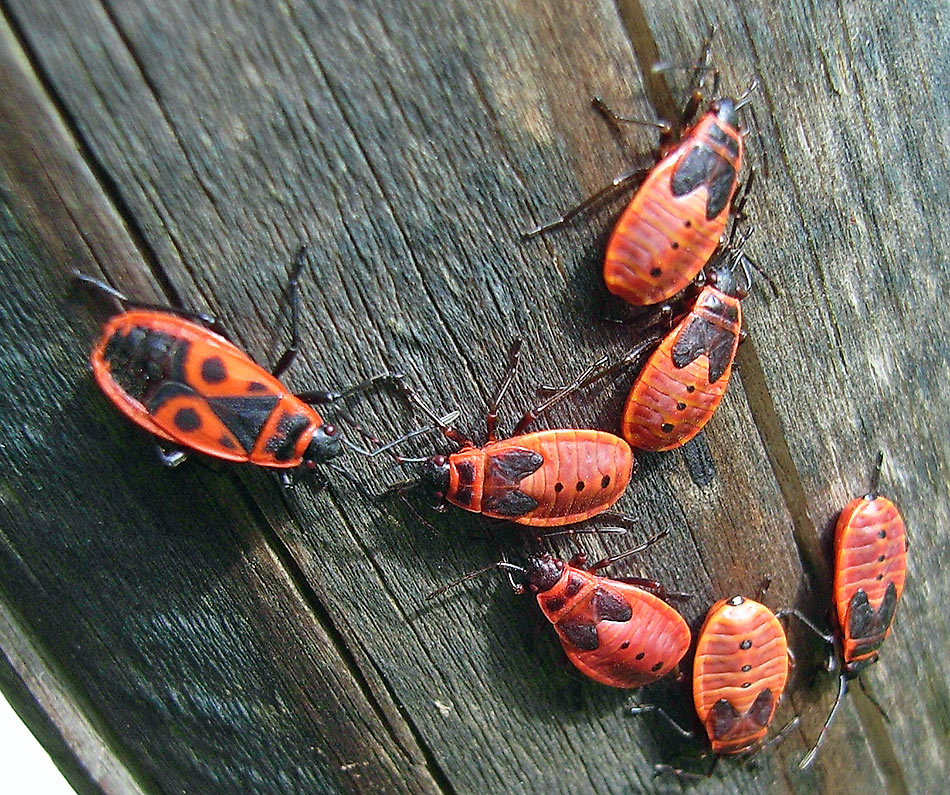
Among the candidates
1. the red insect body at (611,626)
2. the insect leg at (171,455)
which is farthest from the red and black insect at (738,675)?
the insect leg at (171,455)

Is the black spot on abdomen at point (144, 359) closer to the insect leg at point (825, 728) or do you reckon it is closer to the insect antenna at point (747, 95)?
the insect antenna at point (747, 95)

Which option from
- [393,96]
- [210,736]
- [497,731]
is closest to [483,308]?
[393,96]

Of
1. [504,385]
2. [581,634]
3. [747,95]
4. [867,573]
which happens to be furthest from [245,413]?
[867,573]

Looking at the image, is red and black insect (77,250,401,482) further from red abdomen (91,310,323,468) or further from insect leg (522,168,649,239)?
insect leg (522,168,649,239)

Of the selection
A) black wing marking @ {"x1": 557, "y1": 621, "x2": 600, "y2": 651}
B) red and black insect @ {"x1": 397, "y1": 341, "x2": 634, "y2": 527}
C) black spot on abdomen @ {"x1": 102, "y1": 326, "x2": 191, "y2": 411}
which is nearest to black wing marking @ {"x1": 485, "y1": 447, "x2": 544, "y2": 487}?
red and black insect @ {"x1": 397, "y1": 341, "x2": 634, "y2": 527}

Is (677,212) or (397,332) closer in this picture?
(397,332)

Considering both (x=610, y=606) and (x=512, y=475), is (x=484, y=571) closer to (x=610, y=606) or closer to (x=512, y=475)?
(x=512, y=475)

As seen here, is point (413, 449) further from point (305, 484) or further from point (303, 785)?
point (303, 785)
